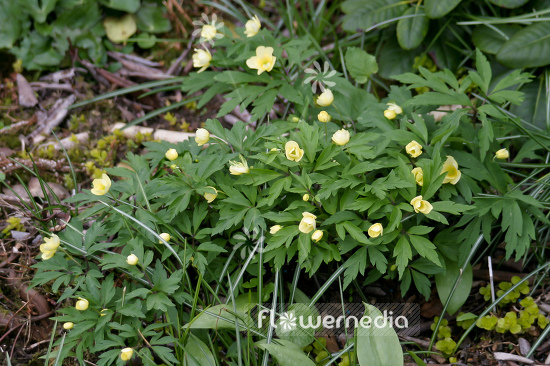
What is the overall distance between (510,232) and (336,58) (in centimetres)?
152

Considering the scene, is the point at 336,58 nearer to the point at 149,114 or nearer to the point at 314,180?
the point at 149,114

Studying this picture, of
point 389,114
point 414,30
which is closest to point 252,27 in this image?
point 389,114

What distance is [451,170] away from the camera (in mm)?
1792

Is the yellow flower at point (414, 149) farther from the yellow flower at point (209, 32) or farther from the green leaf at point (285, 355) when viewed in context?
the yellow flower at point (209, 32)

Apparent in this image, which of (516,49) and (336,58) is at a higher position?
(516,49)

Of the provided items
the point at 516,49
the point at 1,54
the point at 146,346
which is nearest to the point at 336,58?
the point at 516,49

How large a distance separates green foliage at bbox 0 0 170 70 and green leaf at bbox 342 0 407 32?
1.34m

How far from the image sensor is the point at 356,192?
171 centimetres

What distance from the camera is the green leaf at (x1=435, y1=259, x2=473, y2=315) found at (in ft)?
6.38

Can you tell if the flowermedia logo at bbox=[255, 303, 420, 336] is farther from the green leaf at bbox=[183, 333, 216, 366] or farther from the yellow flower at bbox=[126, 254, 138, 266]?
the yellow flower at bbox=[126, 254, 138, 266]

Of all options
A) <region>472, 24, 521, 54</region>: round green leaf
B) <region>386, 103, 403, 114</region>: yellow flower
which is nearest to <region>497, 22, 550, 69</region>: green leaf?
<region>472, 24, 521, 54</region>: round green leaf

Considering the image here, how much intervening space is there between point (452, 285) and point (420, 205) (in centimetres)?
57

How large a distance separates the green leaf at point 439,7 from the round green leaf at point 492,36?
0.89 feet

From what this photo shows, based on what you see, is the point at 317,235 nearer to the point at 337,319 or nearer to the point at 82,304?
the point at 337,319
